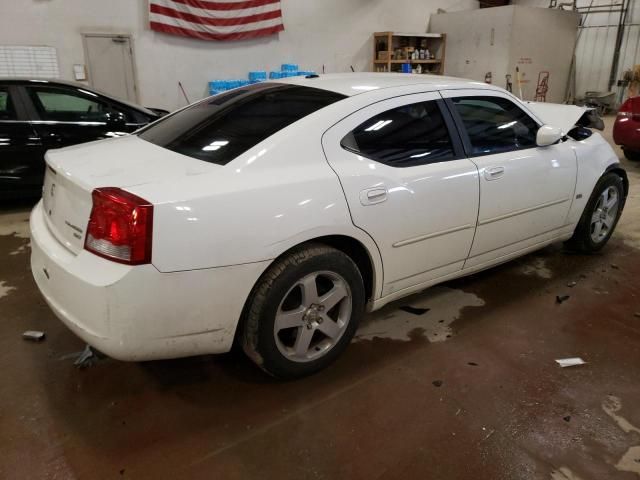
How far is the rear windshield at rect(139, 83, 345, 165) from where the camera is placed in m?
2.24

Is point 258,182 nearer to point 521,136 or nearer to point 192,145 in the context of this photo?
point 192,145

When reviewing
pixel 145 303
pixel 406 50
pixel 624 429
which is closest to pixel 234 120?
pixel 145 303

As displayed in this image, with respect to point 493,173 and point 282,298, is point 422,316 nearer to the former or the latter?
point 493,173

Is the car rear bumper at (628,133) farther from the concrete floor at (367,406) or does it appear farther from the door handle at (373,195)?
the door handle at (373,195)

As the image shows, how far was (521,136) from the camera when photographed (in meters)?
3.12

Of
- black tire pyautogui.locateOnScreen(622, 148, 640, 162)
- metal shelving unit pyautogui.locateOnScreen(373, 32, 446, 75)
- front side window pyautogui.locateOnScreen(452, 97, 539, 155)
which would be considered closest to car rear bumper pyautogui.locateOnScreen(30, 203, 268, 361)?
front side window pyautogui.locateOnScreen(452, 97, 539, 155)

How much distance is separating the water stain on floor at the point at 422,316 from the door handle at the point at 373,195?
2.82 ft

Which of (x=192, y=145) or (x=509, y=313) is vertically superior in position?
(x=192, y=145)

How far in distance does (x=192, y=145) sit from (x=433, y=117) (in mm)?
1298

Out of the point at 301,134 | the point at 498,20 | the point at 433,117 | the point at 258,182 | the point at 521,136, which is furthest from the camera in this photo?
the point at 498,20

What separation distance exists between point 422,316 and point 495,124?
1.27 meters

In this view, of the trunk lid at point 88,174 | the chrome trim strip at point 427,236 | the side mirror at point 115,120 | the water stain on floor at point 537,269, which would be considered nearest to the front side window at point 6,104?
the side mirror at point 115,120

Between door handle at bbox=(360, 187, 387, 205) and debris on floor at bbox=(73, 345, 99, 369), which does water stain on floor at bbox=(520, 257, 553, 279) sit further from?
debris on floor at bbox=(73, 345, 99, 369)

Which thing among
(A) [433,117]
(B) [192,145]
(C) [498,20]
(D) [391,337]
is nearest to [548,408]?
(D) [391,337]
